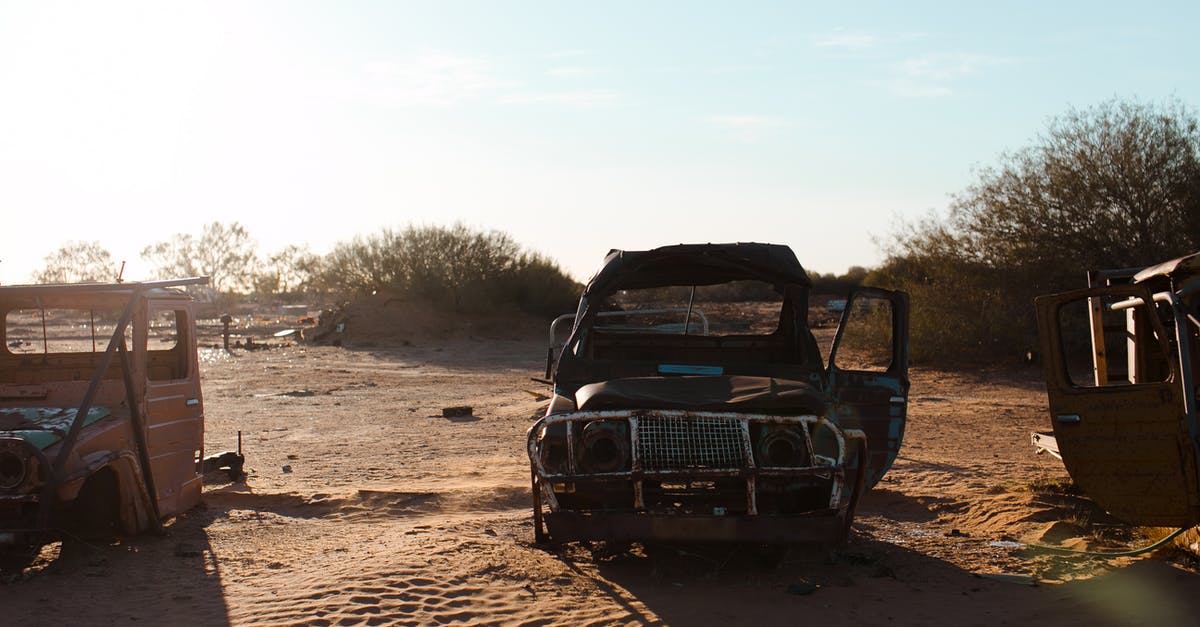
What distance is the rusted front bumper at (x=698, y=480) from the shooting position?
5934mm

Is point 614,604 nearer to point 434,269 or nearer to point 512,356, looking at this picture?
point 512,356

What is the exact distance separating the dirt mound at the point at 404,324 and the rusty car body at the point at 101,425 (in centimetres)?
2595

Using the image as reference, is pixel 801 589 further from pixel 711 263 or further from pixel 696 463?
pixel 711 263

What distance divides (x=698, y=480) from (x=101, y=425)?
13.8 feet

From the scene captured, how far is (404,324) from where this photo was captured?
1442 inches

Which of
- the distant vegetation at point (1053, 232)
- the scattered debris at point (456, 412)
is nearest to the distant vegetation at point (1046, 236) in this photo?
the distant vegetation at point (1053, 232)

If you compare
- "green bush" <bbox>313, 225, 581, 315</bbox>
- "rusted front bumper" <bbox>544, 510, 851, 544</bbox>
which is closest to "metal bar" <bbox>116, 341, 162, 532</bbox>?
"rusted front bumper" <bbox>544, 510, 851, 544</bbox>

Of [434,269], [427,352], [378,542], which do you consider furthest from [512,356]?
[378,542]

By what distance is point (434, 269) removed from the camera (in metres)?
42.4

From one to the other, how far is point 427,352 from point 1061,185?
18.8m

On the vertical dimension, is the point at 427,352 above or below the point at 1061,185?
below

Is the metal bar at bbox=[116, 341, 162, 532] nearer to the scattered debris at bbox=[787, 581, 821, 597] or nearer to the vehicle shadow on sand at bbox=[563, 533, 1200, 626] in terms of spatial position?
the vehicle shadow on sand at bbox=[563, 533, 1200, 626]

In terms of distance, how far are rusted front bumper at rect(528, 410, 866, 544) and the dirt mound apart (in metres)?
28.9

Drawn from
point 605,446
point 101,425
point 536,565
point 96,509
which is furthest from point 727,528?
point 96,509
